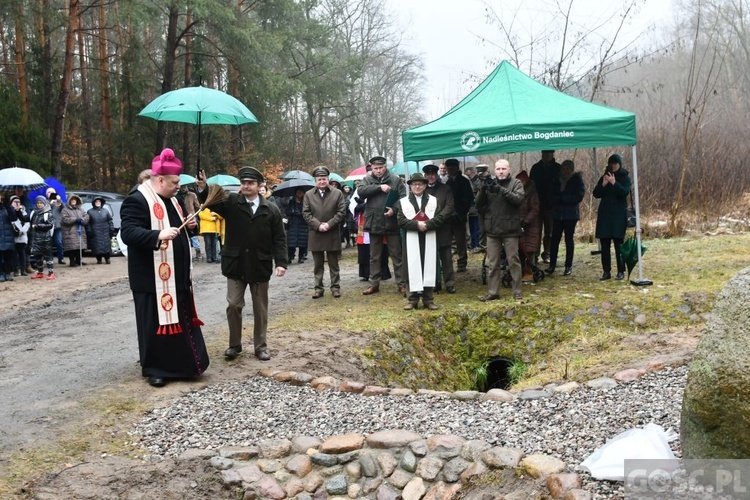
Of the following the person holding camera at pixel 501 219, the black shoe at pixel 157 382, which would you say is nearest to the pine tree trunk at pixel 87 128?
the person holding camera at pixel 501 219

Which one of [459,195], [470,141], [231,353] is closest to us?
[231,353]

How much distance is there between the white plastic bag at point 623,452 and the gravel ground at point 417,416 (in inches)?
8.5

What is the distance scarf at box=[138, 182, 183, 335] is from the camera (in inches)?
244

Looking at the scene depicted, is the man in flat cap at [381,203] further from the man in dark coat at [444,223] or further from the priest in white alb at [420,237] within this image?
the priest in white alb at [420,237]

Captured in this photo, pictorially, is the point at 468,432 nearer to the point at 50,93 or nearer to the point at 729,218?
the point at 729,218

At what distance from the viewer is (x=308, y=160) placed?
1385 inches

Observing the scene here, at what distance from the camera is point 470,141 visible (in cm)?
967

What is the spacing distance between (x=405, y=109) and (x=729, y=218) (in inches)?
1172

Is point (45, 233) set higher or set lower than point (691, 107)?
lower

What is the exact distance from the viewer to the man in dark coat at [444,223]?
984 centimetres

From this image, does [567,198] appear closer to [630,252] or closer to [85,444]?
[630,252]

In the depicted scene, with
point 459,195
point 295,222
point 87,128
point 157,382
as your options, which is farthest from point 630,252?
point 87,128

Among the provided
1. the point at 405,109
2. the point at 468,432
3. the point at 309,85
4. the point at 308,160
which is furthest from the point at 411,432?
the point at 405,109

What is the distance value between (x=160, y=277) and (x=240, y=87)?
765 inches
